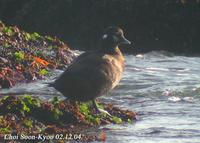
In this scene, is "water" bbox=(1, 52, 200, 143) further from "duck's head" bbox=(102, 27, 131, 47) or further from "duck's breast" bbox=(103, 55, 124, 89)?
"duck's head" bbox=(102, 27, 131, 47)

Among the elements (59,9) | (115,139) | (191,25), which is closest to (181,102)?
(115,139)

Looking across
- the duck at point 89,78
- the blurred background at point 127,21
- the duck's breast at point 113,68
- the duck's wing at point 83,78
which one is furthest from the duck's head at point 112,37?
the blurred background at point 127,21

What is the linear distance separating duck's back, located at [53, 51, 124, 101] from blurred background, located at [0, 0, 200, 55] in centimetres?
812

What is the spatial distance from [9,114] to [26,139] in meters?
0.98

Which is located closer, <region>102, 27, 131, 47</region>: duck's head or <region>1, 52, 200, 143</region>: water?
<region>1, 52, 200, 143</region>: water

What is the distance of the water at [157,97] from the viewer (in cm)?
978

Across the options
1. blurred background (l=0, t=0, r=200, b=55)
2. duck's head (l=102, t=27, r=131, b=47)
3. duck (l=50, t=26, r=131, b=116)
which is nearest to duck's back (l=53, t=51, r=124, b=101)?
duck (l=50, t=26, r=131, b=116)

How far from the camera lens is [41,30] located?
68.8 ft

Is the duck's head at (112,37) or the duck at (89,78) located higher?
the duck's head at (112,37)

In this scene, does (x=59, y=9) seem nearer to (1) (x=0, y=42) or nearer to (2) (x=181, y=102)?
(1) (x=0, y=42)

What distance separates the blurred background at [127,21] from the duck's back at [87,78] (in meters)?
8.12

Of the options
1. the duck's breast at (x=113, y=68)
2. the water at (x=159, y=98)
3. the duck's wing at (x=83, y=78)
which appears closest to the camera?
the water at (x=159, y=98)

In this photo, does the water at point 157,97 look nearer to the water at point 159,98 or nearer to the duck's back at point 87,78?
the water at point 159,98

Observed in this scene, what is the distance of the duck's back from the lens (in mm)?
10664
